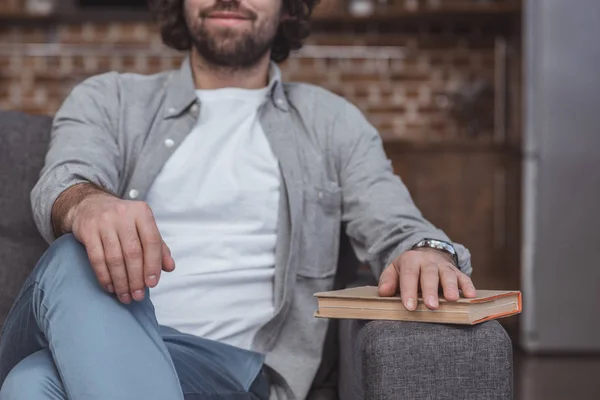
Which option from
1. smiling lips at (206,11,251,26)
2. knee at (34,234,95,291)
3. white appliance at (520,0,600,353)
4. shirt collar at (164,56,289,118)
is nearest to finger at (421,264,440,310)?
knee at (34,234,95,291)

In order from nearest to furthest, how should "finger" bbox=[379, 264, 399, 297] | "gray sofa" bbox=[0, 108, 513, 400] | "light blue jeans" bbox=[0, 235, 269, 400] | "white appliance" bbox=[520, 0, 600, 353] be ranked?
"light blue jeans" bbox=[0, 235, 269, 400] < "gray sofa" bbox=[0, 108, 513, 400] < "finger" bbox=[379, 264, 399, 297] < "white appliance" bbox=[520, 0, 600, 353]

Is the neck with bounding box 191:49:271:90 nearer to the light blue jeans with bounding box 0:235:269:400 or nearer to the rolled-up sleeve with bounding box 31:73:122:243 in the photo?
the rolled-up sleeve with bounding box 31:73:122:243

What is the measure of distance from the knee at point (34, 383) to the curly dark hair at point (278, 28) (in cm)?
111

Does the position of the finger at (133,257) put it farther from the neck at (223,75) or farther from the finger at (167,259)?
the neck at (223,75)

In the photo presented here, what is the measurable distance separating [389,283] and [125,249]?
1.32ft

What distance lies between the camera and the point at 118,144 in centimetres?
172

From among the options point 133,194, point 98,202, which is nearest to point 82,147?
point 133,194

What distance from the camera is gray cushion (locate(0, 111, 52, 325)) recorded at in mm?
1633

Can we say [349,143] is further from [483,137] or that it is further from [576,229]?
[483,137]

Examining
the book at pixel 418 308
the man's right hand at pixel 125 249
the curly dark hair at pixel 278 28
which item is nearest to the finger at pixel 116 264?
the man's right hand at pixel 125 249

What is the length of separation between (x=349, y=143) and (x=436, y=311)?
2.04 feet

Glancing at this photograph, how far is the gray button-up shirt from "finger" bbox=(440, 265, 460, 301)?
169mm

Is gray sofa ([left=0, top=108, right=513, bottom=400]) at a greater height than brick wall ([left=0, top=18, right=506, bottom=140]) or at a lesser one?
lesser

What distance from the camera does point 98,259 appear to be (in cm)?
113
